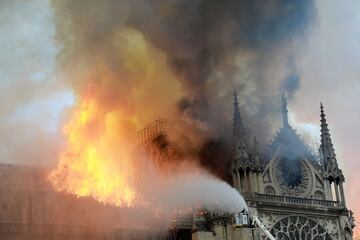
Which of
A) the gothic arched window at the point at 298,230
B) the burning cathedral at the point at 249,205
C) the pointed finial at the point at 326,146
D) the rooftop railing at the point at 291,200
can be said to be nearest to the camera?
the burning cathedral at the point at 249,205

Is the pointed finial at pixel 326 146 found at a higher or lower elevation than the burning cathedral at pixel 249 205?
higher

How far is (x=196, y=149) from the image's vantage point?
53188 millimetres

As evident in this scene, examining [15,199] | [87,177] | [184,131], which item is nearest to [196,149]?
[184,131]

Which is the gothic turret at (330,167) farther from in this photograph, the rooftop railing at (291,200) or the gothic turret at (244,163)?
the gothic turret at (244,163)

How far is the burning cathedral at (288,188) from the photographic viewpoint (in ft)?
165

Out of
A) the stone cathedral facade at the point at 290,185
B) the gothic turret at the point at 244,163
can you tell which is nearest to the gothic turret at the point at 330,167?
the stone cathedral facade at the point at 290,185

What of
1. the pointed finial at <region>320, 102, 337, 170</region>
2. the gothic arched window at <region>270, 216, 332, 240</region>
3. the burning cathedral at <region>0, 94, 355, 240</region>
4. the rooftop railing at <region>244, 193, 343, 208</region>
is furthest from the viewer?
the pointed finial at <region>320, 102, 337, 170</region>

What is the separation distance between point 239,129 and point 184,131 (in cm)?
427

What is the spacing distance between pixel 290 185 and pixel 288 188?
546 mm

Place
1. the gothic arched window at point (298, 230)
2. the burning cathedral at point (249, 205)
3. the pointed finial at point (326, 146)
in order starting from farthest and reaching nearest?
the pointed finial at point (326, 146) < the gothic arched window at point (298, 230) < the burning cathedral at point (249, 205)

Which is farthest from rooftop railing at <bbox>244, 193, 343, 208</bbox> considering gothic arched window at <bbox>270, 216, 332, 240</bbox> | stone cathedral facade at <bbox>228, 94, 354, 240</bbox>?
gothic arched window at <bbox>270, 216, 332, 240</bbox>

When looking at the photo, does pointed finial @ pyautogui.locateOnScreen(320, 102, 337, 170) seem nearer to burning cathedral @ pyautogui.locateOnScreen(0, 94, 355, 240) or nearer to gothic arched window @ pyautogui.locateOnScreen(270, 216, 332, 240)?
burning cathedral @ pyautogui.locateOnScreen(0, 94, 355, 240)

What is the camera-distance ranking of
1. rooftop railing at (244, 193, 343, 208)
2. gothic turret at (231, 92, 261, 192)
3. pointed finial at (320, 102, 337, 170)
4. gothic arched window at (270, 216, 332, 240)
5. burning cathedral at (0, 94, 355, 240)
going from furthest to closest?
1. pointed finial at (320, 102, 337, 170)
2. gothic arched window at (270, 216, 332, 240)
3. gothic turret at (231, 92, 261, 192)
4. rooftop railing at (244, 193, 343, 208)
5. burning cathedral at (0, 94, 355, 240)

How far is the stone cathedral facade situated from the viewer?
5062 centimetres
